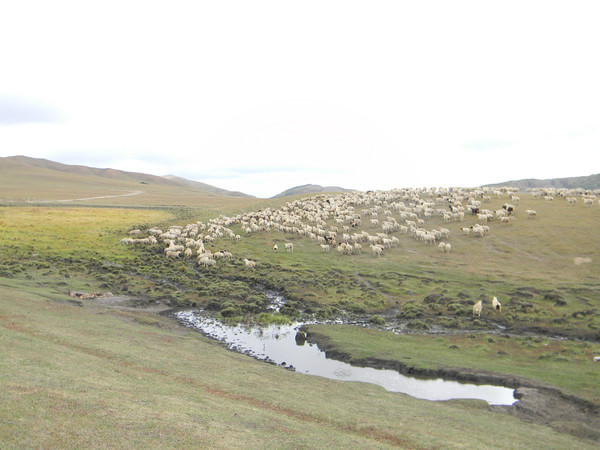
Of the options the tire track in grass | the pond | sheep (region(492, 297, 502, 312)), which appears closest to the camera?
the tire track in grass

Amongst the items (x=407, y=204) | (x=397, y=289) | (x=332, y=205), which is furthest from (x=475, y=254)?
(x=332, y=205)

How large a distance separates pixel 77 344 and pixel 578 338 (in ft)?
86.0

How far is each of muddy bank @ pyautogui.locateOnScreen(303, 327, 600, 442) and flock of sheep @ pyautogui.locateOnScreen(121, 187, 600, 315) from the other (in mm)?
24330

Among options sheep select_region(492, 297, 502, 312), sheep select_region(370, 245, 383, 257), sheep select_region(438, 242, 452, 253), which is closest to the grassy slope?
sheep select_region(492, 297, 502, 312)

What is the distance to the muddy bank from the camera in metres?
14.9

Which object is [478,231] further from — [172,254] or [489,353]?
A: [172,254]

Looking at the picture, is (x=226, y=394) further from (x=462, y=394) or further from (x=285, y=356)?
(x=462, y=394)

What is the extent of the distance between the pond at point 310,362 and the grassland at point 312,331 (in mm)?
1220

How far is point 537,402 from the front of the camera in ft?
54.5

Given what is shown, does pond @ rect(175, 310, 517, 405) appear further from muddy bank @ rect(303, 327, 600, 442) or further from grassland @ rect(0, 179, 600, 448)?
grassland @ rect(0, 179, 600, 448)

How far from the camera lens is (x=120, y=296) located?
30.9m

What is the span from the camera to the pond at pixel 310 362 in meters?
18.3

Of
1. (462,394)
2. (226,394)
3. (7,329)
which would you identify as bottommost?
(462,394)

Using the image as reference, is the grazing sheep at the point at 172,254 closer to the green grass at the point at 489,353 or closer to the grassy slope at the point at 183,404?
the green grass at the point at 489,353
